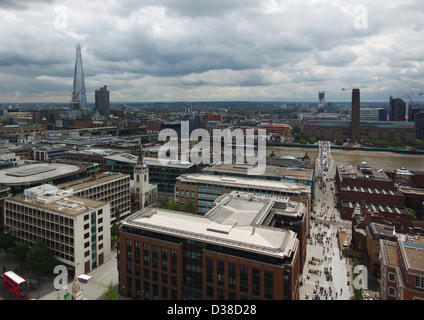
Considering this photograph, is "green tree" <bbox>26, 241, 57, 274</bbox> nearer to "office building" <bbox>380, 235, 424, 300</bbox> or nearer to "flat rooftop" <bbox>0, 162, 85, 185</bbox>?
"flat rooftop" <bbox>0, 162, 85, 185</bbox>

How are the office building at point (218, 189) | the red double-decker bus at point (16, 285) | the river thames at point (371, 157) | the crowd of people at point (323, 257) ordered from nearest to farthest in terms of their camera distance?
the red double-decker bus at point (16, 285)
the crowd of people at point (323, 257)
the office building at point (218, 189)
the river thames at point (371, 157)

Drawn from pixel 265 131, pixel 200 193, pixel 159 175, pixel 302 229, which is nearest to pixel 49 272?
pixel 200 193

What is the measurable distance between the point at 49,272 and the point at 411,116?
336 feet

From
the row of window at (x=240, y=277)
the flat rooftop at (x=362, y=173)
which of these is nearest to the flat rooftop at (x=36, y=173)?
the row of window at (x=240, y=277)

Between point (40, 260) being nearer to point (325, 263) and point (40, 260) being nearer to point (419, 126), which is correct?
point (325, 263)

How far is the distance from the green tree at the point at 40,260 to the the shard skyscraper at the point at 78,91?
101 metres

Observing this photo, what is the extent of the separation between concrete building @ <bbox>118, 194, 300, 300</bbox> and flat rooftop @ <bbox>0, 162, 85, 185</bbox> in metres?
11.3

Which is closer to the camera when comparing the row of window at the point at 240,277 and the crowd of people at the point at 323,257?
the row of window at the point at 240,277

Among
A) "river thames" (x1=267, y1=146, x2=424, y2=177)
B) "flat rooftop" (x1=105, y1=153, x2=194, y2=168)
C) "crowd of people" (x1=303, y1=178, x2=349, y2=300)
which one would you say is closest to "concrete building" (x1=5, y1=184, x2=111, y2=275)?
"crowd of people" (x1=303, y1=178, x2=349, y2=300)

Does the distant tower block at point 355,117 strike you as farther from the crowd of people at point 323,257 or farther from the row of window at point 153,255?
the row of window at point 153,255

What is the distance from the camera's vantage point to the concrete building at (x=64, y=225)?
1620 cm

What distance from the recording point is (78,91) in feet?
368

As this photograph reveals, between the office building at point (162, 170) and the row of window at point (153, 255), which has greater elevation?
the office building at point (162, 170)
